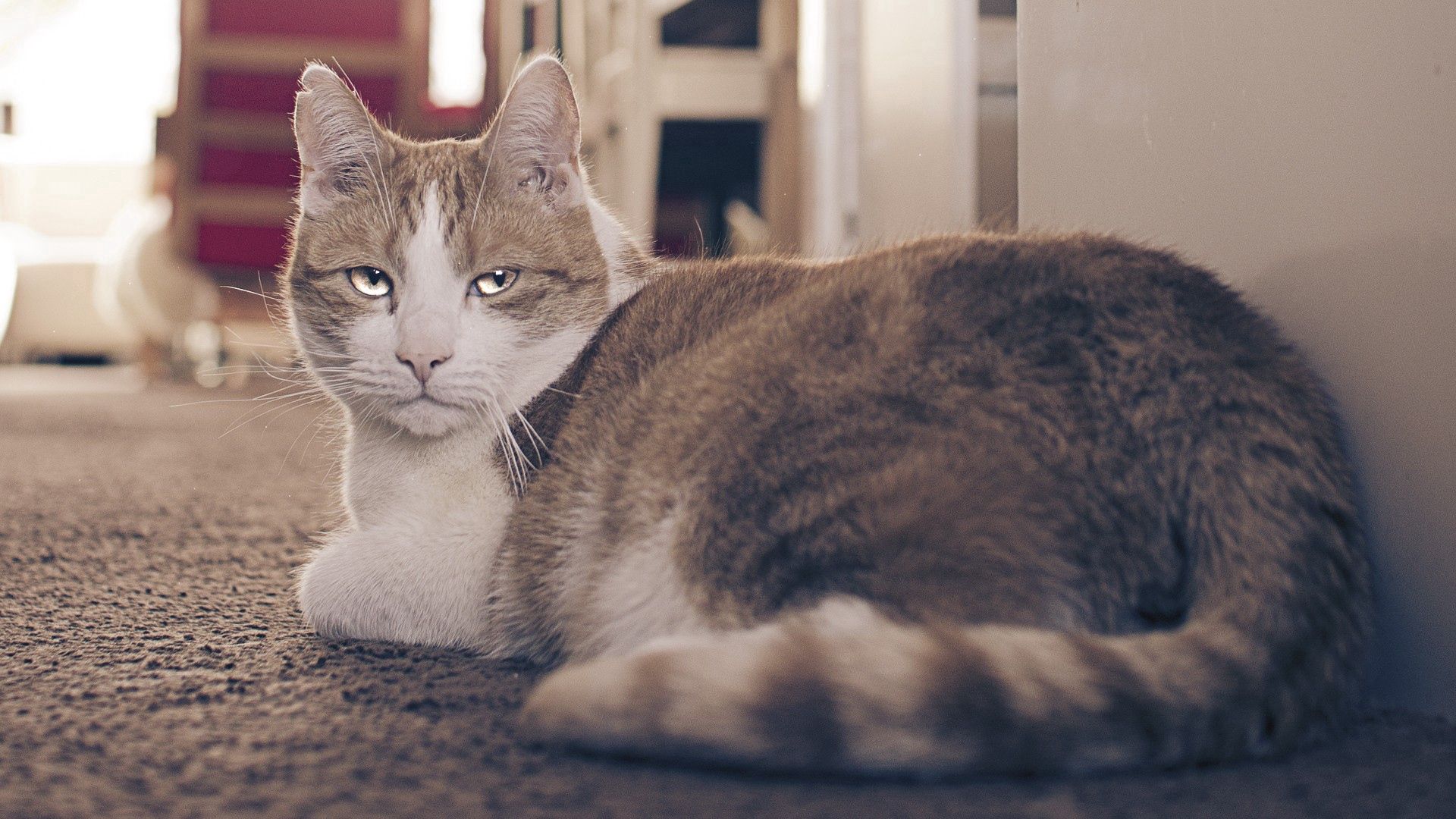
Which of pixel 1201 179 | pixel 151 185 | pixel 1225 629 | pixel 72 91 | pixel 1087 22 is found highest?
pixel 72 91

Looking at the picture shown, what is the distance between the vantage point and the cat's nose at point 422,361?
1.22m

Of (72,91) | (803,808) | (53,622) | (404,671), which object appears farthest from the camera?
(72,91)

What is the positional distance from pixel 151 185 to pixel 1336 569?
22.7ft

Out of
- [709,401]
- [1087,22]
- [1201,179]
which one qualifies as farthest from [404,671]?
[1087,22]

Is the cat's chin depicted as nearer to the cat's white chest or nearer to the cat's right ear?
the cat's white chest

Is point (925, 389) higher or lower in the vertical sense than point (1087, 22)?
lower

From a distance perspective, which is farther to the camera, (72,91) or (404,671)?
(72,91)

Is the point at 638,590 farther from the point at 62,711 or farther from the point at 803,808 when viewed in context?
the point at 62,711

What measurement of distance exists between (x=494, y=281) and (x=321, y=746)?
1.90 feet

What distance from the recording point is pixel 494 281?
131cm

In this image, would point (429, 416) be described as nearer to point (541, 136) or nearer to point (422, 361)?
point (422, 361)

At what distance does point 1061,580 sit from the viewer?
845mm

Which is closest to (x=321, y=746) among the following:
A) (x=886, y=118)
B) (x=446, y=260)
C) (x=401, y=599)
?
Answer: (x=401, y=599)

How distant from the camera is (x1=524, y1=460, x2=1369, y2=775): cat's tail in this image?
737mm
